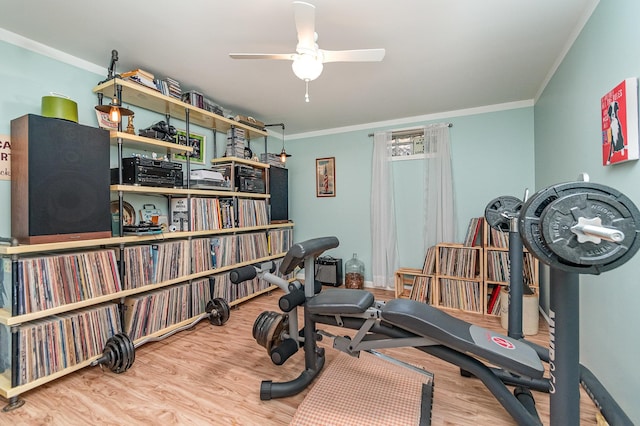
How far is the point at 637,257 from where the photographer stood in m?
1.33

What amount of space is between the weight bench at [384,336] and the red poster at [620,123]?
1.06m

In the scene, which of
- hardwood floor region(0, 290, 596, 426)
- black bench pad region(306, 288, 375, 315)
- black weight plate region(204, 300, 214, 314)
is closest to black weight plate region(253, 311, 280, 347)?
hardwood floor region(0, 290, 596, 426)

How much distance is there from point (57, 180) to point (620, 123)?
321cm

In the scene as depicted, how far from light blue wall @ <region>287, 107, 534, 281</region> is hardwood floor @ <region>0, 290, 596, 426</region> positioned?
1.95 metres

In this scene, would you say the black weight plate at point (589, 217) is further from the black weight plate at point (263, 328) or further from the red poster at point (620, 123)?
the black weight plate at point (263, 328)

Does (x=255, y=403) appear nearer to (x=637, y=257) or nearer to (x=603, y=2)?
(x=637, y=257)

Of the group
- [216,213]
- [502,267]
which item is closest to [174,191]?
[216,213]

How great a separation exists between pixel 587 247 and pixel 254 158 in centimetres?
339

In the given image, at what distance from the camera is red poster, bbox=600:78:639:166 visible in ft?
4.27

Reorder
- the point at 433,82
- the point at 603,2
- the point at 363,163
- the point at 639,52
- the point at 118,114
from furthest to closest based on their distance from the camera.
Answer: the point at 363,163 < the point at 433,82 < the point at 118,114 < the point at 603,2 < the point at 639,52

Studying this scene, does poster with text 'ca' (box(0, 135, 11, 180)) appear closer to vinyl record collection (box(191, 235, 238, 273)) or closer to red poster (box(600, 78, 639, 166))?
vinyl record collection (box(191, 235, 238, 273))

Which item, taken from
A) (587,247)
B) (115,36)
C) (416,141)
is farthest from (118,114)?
(416,141)

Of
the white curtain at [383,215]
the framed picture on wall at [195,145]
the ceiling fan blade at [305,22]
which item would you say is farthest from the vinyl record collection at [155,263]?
the white curtain at [383,215]

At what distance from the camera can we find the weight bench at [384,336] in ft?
4.25
